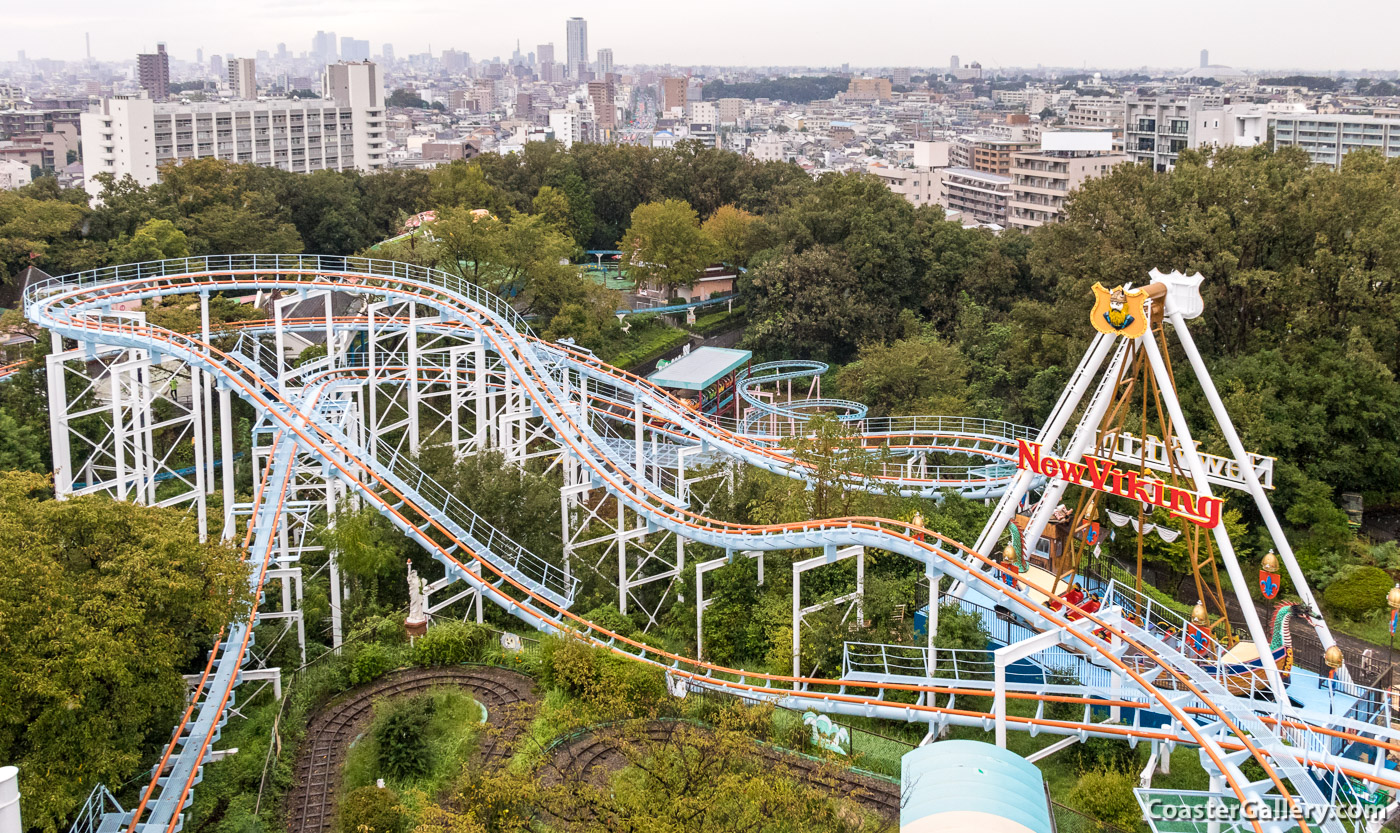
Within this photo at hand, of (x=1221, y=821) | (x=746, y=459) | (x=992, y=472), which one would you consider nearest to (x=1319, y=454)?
(x=992, y=472)

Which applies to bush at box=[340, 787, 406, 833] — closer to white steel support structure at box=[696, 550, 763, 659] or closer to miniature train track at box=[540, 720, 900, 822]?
miniature train track at box=[540, 720, 900, 822]

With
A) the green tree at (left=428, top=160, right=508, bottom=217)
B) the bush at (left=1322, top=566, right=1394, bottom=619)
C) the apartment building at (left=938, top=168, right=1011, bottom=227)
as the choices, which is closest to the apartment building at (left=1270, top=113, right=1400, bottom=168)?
the apartment building at (left=938, top=168, right=1011, bottom=227)

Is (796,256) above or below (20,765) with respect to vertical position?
above

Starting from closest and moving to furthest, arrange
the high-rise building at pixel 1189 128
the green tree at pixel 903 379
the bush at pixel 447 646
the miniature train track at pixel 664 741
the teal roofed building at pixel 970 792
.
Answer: the teal roofed building at pixel 970 792 → the miniature train track at pixel 664 741 → the bush at pixel 447 646 → the green tree at pixel 903 379 → the high-rise building at pixel 1189 128

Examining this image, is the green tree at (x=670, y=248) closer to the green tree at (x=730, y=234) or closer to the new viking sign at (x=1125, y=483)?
the green tree at (x=730, y=234)

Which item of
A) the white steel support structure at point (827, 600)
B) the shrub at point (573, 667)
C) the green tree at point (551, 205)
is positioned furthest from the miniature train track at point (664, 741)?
the green tree at point (551, 205)

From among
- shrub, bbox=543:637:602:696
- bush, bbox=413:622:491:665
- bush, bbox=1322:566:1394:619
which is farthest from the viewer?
bush, bbox=1322:566:1394:619

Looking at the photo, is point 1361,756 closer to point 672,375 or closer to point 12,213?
point 672,375
